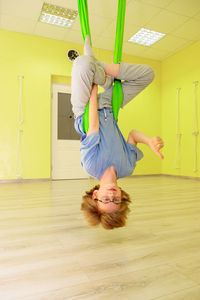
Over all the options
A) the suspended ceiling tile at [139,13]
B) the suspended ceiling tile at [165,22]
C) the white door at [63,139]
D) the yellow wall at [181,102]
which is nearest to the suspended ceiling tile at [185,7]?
the suspended ceiling tile at [165,22]

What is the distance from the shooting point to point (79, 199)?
299 cm

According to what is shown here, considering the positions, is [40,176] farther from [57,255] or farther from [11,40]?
[57,255]

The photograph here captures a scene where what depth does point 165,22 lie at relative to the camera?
174 inches

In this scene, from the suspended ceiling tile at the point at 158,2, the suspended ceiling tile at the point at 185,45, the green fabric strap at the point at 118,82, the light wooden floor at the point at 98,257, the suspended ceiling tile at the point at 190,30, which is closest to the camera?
the light wooden floor at the point at 98,257

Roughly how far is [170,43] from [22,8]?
3.09 meters

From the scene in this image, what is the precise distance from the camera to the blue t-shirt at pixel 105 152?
151 centimetres

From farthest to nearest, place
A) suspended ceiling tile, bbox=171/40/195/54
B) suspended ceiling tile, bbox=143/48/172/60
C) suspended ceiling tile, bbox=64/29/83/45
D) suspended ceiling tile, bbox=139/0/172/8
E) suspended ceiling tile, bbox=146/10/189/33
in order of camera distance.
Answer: suspended ceiling tile, bbox=143/48/172/60, suspended ceiling tile, bbox=171/40/195/54, suspended ceiling tile, bbox=64/29/83/45, suspended ceiling tile, bbox=146/10/189/33, suspended ceiling tile, bbox=139/0/172/8

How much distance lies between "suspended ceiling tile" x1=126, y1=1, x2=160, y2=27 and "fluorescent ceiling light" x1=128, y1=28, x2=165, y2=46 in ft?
1.04

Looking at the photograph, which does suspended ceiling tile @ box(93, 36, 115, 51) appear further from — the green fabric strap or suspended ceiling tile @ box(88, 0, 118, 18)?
the green fabric strap

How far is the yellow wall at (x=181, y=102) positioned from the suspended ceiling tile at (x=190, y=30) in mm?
309

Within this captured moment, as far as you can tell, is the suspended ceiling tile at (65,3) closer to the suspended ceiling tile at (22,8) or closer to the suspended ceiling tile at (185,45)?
the suspended ceiling tile at (22,8)

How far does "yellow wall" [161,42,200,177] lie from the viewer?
5281 mm

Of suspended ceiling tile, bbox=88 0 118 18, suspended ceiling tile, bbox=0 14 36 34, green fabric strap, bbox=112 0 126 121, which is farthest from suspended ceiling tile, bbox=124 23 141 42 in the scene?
green fabric strap, bbox=112 0 126 121

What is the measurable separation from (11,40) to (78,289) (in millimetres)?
4915
